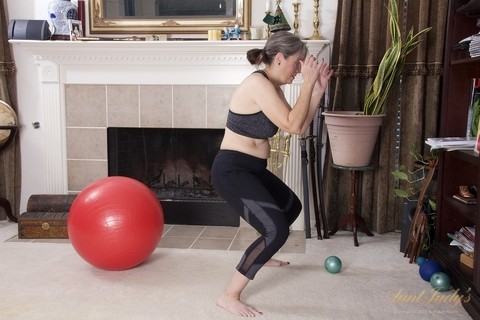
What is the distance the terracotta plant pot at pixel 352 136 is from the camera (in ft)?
10.5

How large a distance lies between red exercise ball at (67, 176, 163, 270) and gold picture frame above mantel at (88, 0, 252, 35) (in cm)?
144

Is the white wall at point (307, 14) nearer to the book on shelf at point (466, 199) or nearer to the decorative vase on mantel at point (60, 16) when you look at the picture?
the decorative vase on mantel at point (60, 16)

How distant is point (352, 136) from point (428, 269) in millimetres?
958

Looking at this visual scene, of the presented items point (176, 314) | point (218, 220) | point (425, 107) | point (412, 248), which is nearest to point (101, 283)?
point (176, 314)

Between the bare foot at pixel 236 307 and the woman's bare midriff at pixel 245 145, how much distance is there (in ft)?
2.21

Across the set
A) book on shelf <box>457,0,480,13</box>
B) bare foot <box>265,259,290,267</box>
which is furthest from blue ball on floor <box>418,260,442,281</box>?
book on shelf <box>457,0,480,13</box>

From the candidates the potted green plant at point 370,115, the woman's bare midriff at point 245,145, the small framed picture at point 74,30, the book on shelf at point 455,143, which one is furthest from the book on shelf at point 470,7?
the small framed picture at point 74,30

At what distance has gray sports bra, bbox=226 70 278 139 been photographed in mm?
2258

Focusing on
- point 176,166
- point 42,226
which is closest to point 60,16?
point 176,166

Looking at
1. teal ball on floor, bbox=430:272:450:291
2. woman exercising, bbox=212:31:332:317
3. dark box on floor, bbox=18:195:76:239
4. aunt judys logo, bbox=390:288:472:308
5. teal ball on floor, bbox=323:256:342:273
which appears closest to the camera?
woman exercising, bbox=212:31:332:317

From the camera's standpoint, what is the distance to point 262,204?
2182 mm

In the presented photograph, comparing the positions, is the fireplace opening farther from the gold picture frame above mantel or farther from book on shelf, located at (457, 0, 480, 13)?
book on shelf, located at (457, 0, 480, 13)

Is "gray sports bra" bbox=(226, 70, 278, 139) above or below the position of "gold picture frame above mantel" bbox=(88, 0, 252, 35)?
below

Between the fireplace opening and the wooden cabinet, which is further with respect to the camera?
the fireplace opening
